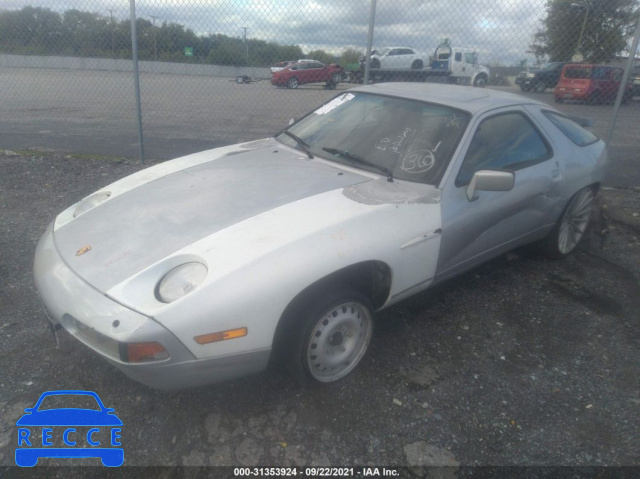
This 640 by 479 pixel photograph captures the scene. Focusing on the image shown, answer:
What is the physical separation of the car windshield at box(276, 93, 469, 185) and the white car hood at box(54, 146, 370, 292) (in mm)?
207

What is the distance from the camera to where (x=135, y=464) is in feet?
6.85

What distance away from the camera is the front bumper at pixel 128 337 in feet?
6.32

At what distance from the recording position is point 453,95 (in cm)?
347

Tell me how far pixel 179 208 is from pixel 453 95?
215 cm

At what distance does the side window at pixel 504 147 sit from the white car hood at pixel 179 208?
0.74 m

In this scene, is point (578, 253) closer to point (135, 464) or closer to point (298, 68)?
point (135, 464)

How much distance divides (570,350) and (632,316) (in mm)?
778

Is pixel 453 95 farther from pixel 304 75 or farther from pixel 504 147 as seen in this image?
pixel 304 75

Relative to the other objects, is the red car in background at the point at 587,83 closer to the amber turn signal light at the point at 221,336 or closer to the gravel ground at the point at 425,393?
the gravel ground at the point at 425,393

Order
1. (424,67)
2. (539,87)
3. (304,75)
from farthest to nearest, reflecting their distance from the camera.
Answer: (539,87) → (304,75) → (424,67)

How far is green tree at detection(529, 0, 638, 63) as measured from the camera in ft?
21.9

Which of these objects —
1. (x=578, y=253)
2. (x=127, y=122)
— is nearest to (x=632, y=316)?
(x=578, y=253)

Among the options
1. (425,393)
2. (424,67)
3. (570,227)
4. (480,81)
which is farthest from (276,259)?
(480,81)

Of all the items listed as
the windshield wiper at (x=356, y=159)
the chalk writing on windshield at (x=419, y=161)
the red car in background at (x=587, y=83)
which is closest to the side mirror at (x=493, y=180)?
the chalk writing on windshield at (x=419, y=161)
